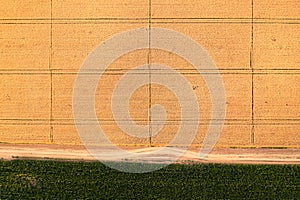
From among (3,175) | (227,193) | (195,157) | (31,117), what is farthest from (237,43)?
(3,175)

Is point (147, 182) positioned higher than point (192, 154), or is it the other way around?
point (192, 154)

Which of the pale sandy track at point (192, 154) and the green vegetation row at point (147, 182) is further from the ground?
the pale sandy track at point (192, 154)

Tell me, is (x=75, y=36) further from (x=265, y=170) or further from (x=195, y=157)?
(x=265, y=170)

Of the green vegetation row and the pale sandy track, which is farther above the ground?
the pale sandy track
